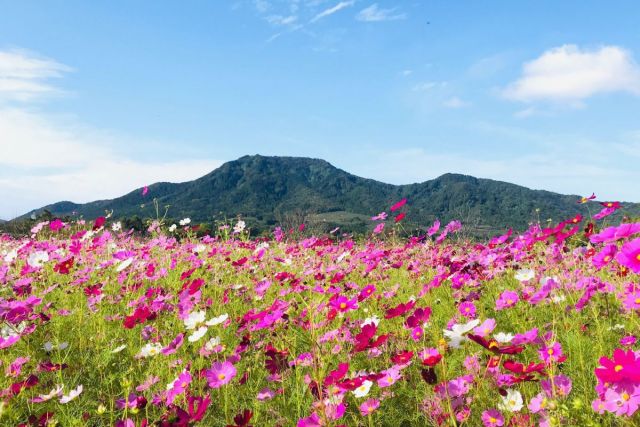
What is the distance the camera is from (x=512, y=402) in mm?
1586

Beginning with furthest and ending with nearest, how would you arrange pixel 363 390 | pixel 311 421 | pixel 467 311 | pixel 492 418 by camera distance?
1. pixel 467 311
2. pixel 363 390
3. pixel 492 418
4. pixel 311 421

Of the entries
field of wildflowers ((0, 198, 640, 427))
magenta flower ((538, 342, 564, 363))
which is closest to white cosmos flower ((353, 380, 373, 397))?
field of wildflowers ((0, 198, 640, 427))

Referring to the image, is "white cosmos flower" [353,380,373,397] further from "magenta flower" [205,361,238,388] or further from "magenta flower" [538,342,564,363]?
"magenta flower" [538,342,564,363]

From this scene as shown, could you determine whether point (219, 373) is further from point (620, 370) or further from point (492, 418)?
point (620, 370)

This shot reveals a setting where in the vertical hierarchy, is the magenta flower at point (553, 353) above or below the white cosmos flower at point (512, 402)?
above

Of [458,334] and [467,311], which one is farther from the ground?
[458,334]

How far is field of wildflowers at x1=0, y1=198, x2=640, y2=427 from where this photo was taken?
1508 millimetres

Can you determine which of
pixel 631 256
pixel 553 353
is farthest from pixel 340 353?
pixel 631 256

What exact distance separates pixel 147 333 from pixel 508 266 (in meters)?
2.82

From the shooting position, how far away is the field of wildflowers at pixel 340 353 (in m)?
1.51

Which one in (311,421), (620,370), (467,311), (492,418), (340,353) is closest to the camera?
(620,370)

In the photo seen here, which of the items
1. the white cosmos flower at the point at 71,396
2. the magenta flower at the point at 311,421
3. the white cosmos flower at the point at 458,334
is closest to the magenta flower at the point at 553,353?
the white cosmos flower at the point at 458,334

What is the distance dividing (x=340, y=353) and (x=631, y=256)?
1.44 m

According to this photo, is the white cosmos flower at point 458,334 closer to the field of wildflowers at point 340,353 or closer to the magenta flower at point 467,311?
the field of wildflowers at point 340,353
